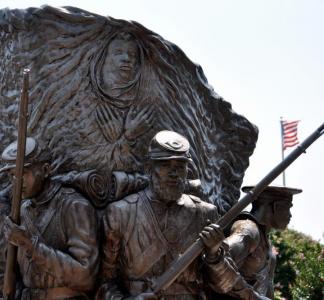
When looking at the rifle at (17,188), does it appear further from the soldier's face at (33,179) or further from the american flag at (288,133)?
the american flag at (288,133)

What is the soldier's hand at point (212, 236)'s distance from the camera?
4.74 m

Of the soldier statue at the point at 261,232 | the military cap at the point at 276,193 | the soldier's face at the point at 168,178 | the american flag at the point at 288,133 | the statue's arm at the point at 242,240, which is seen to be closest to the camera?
the soldier's face at the point at 168,178

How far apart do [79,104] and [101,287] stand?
1.18 metres

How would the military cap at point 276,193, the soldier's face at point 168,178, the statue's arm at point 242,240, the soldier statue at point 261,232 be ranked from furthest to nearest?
the military cap at point 276,193 < the soldier statue at point 261,232 < the statue's arm at point 242,240 < the soldier's face at point 168,178

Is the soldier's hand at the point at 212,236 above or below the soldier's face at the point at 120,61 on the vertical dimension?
below

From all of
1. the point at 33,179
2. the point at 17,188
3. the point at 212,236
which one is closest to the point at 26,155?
the point at 33,179

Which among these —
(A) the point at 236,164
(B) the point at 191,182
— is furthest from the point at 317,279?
(B) the point at 191,182

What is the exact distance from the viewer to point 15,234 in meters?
4.58

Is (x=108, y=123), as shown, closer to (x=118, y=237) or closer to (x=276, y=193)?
(x=118, y=237)

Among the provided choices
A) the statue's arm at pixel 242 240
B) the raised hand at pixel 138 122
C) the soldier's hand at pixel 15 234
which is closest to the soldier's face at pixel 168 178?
the raised hand at pixel 138 122

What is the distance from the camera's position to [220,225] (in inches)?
190

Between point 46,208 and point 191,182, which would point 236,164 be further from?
point 46,208

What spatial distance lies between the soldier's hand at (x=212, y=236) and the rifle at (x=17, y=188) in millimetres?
1075

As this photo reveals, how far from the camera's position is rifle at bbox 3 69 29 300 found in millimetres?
4535
